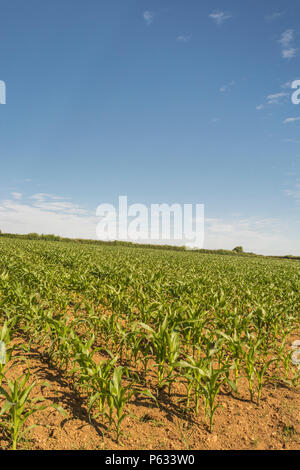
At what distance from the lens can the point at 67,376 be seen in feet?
12.2

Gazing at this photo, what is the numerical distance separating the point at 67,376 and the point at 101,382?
3.55 feet

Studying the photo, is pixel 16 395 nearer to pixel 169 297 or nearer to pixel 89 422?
pixel 89 422

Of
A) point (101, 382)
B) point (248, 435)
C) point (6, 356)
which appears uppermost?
point (6, 356)

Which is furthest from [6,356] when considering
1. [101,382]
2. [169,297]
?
[169,297]

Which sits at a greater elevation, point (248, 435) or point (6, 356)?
point (6, 356)
